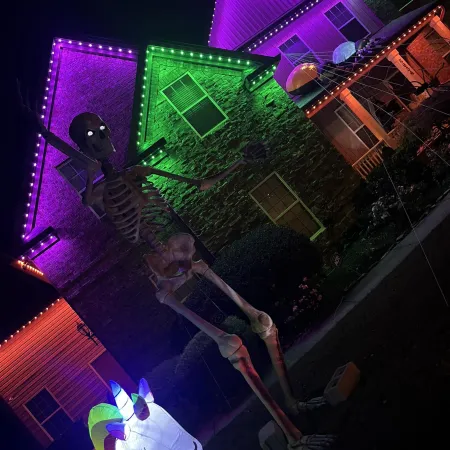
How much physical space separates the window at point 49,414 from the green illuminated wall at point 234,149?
27.2ft

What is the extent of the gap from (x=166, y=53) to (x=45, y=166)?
16.6 feet

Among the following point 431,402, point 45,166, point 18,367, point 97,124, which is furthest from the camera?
point 18,367

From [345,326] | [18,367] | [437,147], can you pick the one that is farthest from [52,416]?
[437,147]

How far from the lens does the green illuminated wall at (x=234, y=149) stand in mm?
11867

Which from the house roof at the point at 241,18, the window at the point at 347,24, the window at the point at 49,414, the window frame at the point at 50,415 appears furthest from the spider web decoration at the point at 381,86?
the window at the point at 49,414

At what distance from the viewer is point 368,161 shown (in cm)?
1393

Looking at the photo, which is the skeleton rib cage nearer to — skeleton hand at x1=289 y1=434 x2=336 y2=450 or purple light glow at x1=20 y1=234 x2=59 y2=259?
skeleton hand at x1=289 y1=434 x2=336 y2=450

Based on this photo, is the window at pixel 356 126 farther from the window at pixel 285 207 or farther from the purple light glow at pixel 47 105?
the purple light glow at pixel 47 105

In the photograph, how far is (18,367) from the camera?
45.8ft

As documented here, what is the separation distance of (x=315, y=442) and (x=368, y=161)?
37.6ft

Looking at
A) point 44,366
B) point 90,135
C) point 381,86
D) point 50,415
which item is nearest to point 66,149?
point 90,135

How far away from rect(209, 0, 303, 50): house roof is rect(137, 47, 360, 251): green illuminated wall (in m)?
3.76

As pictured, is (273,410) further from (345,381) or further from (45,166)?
(45,166)

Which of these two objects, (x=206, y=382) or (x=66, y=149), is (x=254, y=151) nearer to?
(x=66, y=149)
